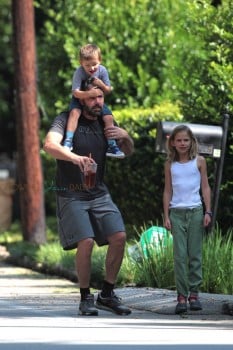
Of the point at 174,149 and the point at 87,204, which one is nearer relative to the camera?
the point at 87,204

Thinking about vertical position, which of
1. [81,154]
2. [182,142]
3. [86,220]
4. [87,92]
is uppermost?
[87,92]

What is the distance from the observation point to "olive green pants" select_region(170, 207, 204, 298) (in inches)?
475

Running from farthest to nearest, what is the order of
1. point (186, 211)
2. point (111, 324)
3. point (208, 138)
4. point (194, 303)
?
point (208, 138), point (186, 211), point (194, 303), point (111, 324)

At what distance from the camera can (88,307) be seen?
11625 mm

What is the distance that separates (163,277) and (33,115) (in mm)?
7801

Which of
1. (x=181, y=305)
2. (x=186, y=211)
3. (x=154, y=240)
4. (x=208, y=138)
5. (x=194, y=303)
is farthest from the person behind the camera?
(x=208, y=138)

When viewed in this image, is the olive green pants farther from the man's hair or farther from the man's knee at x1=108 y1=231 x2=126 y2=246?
the man's hair

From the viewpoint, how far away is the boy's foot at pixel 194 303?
11945mm

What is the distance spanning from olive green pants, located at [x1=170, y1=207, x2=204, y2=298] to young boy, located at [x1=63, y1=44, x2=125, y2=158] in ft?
2.78

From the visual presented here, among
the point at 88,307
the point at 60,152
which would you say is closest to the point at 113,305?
the point at 88,307

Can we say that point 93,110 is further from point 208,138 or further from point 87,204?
point 208,138

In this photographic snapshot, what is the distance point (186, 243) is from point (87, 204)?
1.08 meters

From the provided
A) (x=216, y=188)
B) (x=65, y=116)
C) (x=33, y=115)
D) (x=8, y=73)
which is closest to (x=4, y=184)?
(x=33, y=115)

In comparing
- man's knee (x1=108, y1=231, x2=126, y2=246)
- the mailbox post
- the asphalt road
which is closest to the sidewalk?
the asphalt road
